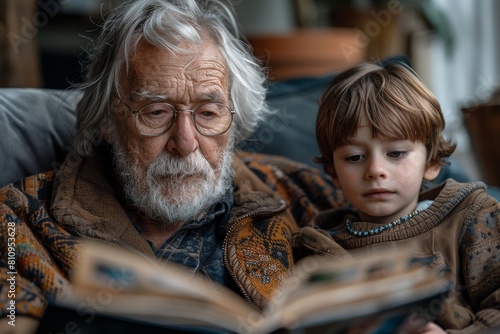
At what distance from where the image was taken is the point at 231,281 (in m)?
1.56

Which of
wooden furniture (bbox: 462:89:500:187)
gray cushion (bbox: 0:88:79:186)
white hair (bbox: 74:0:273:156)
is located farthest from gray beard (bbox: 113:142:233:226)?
wooden furniture (bbox: 462:89:500:187)

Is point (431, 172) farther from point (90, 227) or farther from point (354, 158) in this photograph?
point (90, 227)

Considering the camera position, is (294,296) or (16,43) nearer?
(294,296)

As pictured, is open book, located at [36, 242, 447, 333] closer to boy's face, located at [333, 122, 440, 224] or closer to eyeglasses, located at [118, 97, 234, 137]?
boy's face, located at [333, 122, 440, 224]

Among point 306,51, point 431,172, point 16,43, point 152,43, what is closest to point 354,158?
point 431,172

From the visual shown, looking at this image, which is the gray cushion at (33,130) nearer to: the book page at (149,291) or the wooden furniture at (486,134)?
the book page at (149,291)

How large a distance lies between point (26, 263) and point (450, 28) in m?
3.80

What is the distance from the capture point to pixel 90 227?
1465 millimetres

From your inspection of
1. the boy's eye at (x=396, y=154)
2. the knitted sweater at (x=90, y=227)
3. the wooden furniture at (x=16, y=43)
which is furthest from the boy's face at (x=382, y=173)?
the wooden furniture at (x=16, y=43)

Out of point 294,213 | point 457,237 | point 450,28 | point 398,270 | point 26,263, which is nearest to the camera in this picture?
point 398,270

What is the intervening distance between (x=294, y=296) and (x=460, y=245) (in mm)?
553

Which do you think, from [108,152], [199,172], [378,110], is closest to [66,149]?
[108,152]

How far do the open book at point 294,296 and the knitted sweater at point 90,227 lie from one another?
275mm

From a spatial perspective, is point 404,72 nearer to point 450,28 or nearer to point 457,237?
point 457,237
